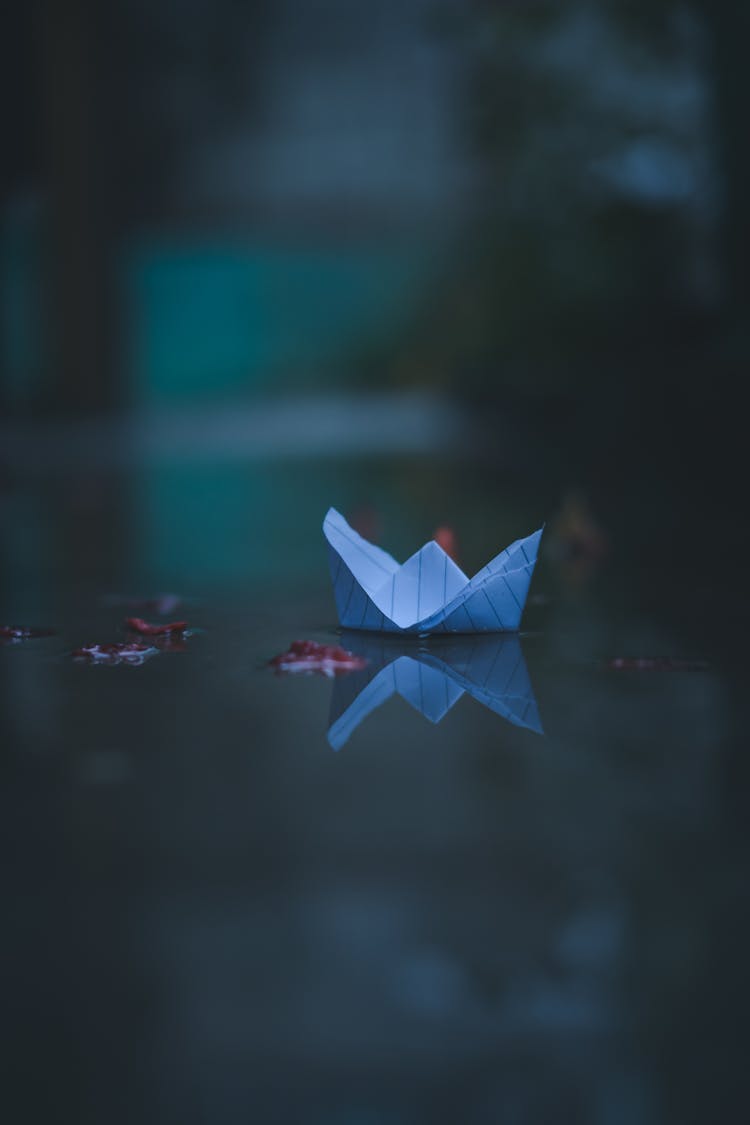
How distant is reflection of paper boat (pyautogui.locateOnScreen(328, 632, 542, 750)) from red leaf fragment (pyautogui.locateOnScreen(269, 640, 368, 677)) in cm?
3

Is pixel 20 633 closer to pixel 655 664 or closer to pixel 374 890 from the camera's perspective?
pixel 655 664

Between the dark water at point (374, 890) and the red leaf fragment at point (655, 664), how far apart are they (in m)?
0.02

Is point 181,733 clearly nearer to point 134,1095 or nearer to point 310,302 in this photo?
point 134,1095

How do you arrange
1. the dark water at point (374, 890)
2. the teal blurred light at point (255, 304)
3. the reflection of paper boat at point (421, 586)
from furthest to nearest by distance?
the teal blurred light at point (255, 304), the reflection of paper boat at point (421, 586), the dark water at point (374, 890)

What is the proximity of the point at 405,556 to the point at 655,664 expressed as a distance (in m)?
1.92

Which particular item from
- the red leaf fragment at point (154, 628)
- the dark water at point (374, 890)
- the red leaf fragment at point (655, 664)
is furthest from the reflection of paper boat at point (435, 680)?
the red leaf fragment at point (154, 628)

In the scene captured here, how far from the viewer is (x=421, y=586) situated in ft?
9.47

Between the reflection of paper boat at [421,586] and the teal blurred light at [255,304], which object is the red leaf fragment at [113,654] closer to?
the reflection of paper boat at [421,586]

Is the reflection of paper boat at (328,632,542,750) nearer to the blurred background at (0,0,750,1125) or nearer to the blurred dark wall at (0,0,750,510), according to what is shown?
the blurred background at (0,0,750,1125)

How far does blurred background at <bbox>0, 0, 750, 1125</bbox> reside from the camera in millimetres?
A: 1200

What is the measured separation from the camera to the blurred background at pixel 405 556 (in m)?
1.20

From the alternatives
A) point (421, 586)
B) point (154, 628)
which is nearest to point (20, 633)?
point (154, 628)

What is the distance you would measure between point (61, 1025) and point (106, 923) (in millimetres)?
218

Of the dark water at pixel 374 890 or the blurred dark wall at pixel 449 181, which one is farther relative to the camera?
the blurred dark wall at pixel 449 181
